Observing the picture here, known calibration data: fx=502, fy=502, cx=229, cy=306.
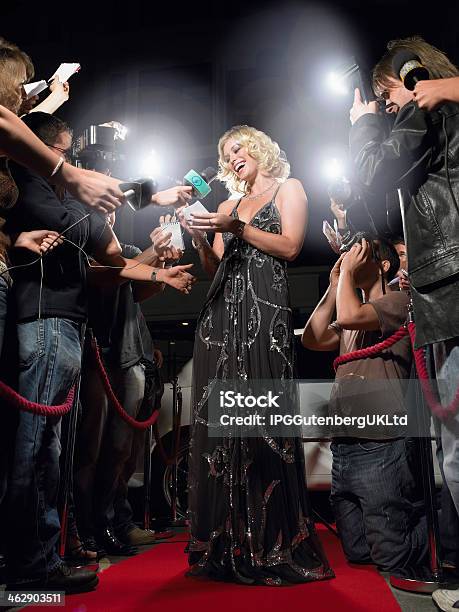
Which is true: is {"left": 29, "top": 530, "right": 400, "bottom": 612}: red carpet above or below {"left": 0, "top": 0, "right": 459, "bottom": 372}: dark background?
below

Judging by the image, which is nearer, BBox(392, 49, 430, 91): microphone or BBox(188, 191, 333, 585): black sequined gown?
BBox(392, 49, 430, 91): microphone

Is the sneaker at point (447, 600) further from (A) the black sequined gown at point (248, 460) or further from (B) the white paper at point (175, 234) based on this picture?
(B) the white paper at point (175, 234)

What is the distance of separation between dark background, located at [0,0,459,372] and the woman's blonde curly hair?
2.07 metres

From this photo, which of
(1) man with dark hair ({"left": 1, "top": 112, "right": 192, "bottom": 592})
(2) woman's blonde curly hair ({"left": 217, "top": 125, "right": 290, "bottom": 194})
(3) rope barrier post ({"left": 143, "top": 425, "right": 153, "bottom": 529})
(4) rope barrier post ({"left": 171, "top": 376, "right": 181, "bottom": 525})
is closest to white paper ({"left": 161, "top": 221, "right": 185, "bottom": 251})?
(2) woman's blonde curly hair ({"left": 217, "top": 125, "right": 290, "bottom": 194})

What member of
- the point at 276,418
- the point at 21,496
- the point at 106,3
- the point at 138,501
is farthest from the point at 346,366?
the point at 106,3

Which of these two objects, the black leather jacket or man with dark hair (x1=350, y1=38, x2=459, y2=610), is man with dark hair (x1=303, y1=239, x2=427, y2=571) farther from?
the black leather jacket

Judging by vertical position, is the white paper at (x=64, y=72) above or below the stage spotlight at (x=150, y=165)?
above

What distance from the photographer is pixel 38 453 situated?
1.69 metres

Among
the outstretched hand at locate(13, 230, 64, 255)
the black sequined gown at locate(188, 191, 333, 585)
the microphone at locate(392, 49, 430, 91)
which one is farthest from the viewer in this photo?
the black sequined gown at locate(188, 191, 333, 585)

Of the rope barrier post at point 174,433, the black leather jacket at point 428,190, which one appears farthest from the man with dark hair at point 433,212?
the rope barrier post at point 174,433

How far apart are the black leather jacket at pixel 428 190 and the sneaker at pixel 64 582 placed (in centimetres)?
141

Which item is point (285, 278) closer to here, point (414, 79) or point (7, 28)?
point (414, 79)

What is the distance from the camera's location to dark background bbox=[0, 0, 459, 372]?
4.93 meters

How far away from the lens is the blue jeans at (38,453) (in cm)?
160
